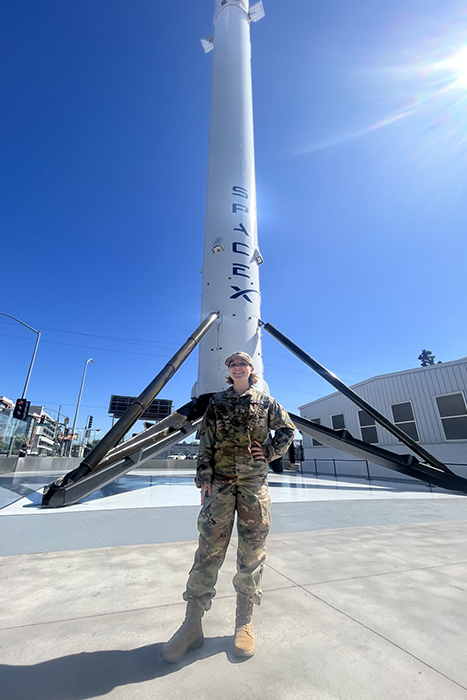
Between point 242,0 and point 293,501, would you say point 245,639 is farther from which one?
point 242,0

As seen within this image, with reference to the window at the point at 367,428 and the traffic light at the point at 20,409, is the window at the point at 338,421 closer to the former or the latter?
the window at the point at 367,428

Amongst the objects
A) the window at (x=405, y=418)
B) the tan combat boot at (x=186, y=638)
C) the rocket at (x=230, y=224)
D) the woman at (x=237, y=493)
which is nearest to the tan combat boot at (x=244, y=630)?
the woman at (x=237, y=493)

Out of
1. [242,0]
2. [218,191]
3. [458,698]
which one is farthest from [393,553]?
[242,0]

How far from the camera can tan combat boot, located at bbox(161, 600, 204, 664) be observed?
156 cm

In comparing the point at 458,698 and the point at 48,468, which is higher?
the point at 48,468

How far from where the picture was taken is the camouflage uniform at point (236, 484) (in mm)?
1868

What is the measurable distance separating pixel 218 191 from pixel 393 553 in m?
8.17

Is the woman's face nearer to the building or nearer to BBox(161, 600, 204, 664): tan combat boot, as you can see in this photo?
BBox(161, 600, 204, 664): tan combat boot

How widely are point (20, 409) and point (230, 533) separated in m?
18.5

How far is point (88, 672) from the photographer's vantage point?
1.45m

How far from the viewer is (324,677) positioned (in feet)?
4.69

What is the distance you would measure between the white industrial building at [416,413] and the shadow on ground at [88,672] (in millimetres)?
14316

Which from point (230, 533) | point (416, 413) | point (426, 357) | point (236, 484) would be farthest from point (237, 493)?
point (426, 357)

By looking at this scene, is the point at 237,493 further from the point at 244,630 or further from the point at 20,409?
the point at 20,409
